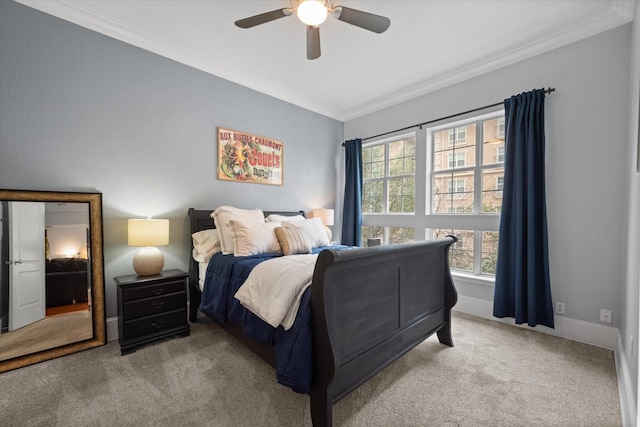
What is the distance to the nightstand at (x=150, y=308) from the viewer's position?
2281mm

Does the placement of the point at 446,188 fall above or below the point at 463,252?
above

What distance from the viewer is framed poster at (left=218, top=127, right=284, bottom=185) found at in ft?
10.9

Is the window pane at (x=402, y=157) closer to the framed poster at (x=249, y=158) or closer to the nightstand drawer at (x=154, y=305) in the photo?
the framed poster at (x=249, y=158)

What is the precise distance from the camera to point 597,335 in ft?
7.85

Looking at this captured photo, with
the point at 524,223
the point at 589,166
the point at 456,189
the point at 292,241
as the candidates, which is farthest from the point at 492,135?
the point at 292,241

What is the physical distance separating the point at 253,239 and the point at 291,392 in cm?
134

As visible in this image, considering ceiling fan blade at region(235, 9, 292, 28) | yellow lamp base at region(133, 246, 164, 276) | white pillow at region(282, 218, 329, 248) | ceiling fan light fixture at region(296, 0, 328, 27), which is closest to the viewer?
ceiling fan light fixture at region(296, 0, 328, 27)

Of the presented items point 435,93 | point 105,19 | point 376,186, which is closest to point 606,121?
point 435,93

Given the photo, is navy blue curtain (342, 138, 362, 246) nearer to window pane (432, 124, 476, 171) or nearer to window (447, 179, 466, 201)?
window pane (432, 124, 476, 171)

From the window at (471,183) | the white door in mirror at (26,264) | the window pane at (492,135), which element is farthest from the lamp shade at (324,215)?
the white door in mirror at (26,264)

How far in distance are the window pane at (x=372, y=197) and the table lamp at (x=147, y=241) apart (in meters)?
3.04

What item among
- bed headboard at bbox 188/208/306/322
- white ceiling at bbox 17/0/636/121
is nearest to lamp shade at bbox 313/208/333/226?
bed headboard at bbox 188/208/306/322

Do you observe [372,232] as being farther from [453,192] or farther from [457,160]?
[457,160]

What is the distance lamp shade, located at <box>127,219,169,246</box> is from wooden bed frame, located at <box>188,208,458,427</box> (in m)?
1.02
